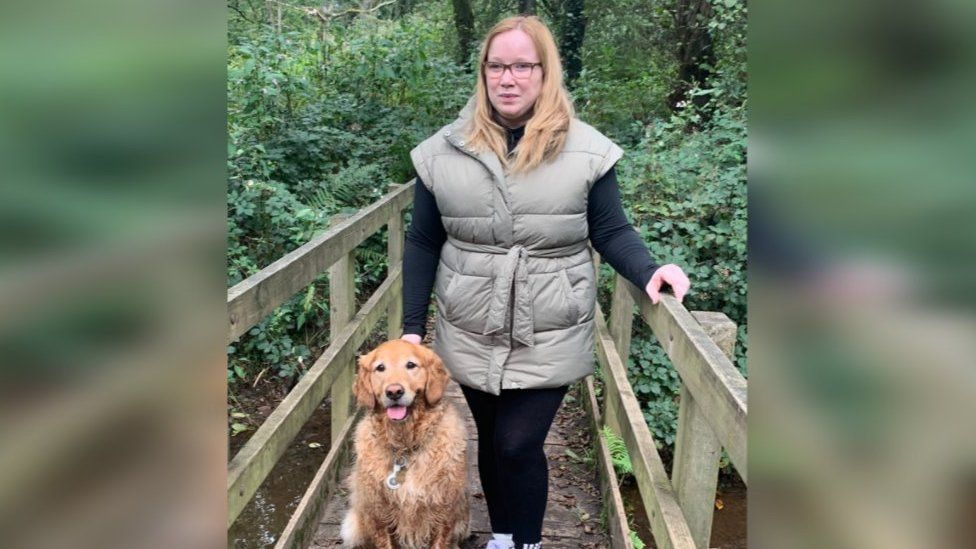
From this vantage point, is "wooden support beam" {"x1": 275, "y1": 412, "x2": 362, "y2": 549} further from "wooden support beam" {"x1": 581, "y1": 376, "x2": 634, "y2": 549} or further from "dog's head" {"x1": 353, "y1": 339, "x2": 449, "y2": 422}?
"wooden support beam" {"x1": 581, "y1": 376, "x2": 634, "y2": 549}

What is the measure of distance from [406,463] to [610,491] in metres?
1.03

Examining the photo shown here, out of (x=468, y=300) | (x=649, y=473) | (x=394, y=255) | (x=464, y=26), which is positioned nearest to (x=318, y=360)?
(x=468, y=300)

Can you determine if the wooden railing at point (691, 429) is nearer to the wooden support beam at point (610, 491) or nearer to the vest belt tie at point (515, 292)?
the wooden support beam at point (610, 491)

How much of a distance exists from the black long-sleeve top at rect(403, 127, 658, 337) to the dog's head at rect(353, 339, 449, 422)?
0.44 feet

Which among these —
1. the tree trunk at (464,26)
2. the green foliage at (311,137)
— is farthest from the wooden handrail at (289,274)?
the tree trunk at (464,26)

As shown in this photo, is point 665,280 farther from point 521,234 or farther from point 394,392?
point 394,392

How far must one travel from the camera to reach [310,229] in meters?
6.66

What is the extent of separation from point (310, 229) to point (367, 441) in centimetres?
401

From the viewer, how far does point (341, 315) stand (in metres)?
3.63

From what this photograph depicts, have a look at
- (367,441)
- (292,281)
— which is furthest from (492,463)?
(292,281)

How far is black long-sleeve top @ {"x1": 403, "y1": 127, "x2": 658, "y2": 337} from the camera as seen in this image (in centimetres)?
249

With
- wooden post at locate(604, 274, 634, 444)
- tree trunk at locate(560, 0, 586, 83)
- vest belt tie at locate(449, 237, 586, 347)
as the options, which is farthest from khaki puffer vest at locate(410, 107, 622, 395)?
tree trunk at locate(560, 0, 586, 83)
